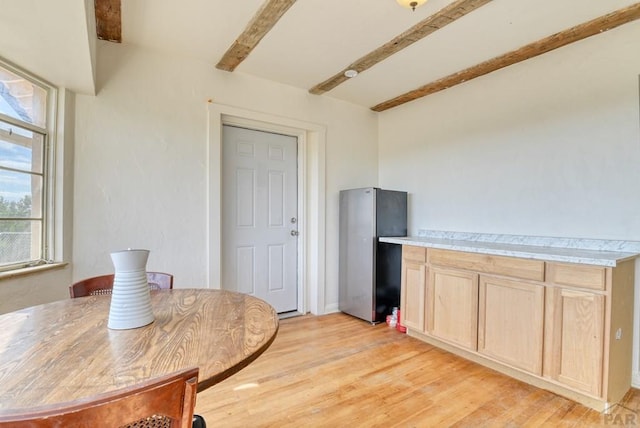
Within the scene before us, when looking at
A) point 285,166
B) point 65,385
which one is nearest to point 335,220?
point 285,166

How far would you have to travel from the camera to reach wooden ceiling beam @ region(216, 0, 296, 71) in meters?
2.02

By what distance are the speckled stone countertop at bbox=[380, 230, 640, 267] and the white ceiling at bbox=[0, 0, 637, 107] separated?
5.07ft

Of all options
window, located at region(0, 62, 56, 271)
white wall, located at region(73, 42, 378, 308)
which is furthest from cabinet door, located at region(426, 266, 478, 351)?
window, located at region(0, 62, 56, 271)

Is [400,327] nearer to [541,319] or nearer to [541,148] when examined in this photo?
[541,319]

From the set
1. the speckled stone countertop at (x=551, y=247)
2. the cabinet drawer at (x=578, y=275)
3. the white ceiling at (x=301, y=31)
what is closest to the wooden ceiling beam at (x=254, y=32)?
the white ceiling at (x=301, y=31)

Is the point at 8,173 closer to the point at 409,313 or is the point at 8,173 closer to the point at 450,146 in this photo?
the point at 409,313

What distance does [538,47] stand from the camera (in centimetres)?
242

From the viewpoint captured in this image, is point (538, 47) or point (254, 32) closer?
point (254, 32)

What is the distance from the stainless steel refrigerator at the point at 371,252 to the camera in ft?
10.7

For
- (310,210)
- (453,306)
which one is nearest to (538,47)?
(453,306)

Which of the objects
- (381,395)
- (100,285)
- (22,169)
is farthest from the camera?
(22,169)

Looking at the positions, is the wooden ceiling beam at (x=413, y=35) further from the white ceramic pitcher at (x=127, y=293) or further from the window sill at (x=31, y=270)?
the window sill at (x=31, y=270)

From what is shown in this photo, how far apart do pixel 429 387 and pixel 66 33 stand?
299 cm

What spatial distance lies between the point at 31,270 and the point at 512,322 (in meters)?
3.24
